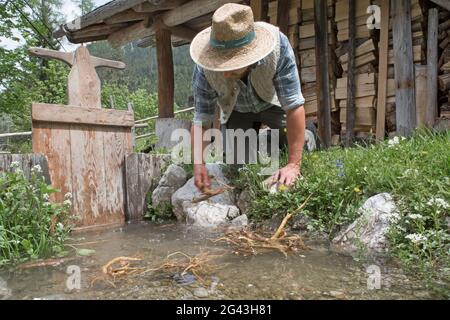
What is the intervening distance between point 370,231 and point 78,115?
9.20ft

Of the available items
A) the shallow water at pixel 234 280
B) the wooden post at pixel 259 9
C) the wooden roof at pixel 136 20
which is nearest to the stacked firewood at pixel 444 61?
the wooden post at pixel 259 9

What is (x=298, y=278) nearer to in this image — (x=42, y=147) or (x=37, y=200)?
(x=37, y=200)

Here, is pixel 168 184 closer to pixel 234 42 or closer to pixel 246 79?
pixel 246 79

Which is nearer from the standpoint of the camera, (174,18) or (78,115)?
(78,115)

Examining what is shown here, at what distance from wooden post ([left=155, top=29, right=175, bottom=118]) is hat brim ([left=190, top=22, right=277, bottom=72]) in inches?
161

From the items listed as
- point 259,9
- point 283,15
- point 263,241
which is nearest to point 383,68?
point 283,15

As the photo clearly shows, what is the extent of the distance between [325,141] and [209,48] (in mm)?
3399

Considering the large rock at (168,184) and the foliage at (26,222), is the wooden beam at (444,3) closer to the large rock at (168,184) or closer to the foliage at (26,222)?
the large rock at (168,184)

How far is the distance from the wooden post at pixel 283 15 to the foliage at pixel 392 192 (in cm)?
344

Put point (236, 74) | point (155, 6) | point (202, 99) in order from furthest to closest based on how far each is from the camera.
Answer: point (155, 6) < point (202, 99) < point (236, 74)

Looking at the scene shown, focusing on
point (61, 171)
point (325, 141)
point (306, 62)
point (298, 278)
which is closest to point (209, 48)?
point (298, 278)

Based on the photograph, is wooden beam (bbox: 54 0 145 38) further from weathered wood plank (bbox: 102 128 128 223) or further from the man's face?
the man's face

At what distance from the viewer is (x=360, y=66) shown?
18.3 feet

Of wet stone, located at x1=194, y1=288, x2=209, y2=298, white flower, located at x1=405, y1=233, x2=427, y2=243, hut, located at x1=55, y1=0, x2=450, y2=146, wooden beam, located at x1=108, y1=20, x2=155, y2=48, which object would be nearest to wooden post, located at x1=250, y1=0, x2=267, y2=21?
hut, located at x1=55, y1=0, x2=450, y2=146
